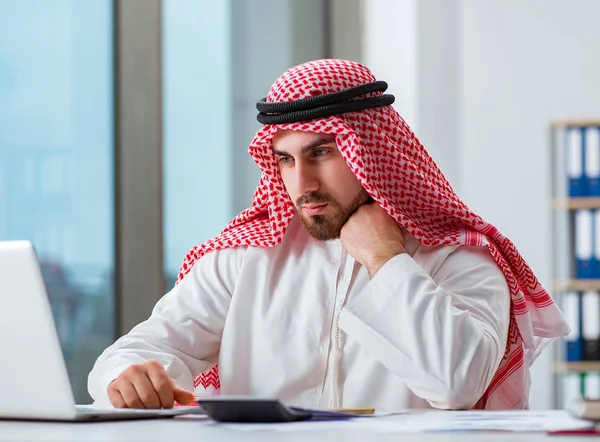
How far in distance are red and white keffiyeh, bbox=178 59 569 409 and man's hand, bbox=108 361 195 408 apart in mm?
647

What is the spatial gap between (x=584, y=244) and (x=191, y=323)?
3.19m

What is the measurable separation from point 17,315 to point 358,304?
2.52 feet

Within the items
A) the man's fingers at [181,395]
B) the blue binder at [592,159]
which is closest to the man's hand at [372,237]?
the man's fingers at [181,395]

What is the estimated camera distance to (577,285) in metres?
4.80

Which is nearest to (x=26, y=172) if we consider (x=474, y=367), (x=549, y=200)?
(x=474, y=367)

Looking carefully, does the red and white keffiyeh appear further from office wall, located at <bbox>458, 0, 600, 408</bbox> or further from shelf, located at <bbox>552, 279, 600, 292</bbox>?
office wall, located at <bbox>458, 0, 600, 408</bbox>

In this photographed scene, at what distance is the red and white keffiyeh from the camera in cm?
207

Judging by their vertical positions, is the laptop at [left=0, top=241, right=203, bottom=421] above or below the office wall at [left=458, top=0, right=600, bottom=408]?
below

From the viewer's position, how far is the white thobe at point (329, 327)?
5.84 ft

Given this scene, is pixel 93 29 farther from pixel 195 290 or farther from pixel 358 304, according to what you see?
pixel 358 304

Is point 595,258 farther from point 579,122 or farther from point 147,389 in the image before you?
point 147,389

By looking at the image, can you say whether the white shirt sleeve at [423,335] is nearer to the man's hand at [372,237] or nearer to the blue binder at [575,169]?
the man's hand at [372,237]

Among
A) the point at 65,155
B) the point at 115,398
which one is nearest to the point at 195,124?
the point at 65,155

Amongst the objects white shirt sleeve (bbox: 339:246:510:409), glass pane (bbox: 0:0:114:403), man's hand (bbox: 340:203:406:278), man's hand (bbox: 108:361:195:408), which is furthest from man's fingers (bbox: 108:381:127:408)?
glass pane (bbox: 0:0:114:403)
